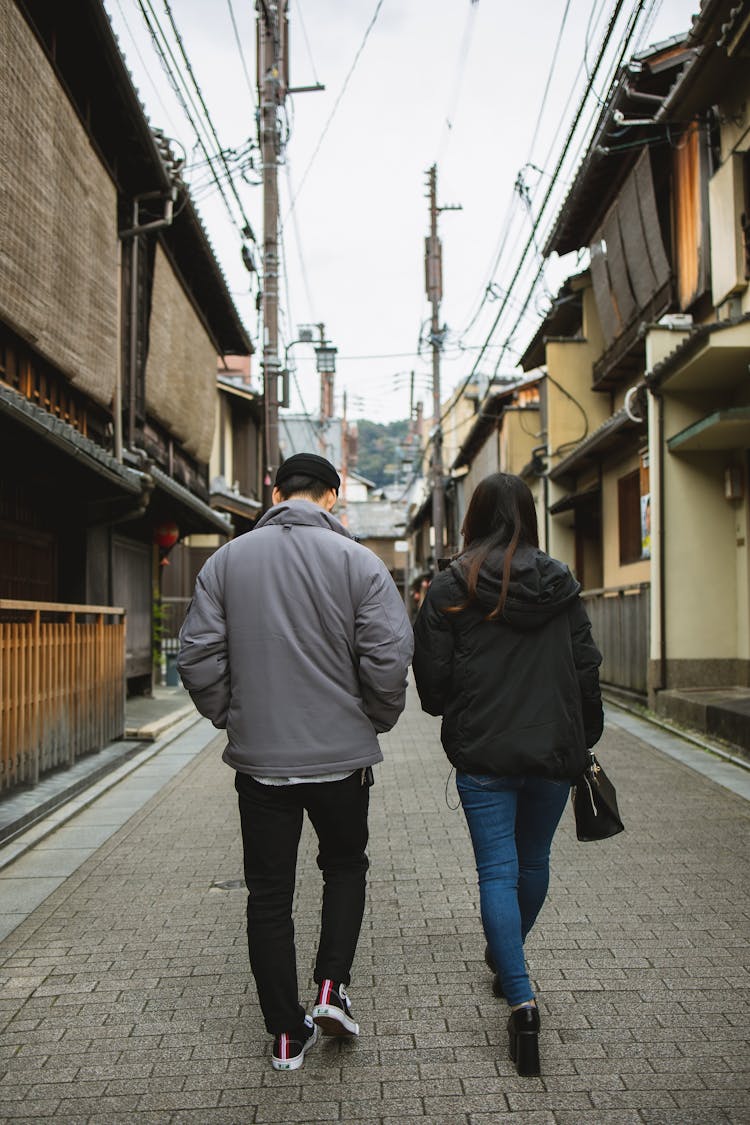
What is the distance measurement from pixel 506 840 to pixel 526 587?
0.90 metres

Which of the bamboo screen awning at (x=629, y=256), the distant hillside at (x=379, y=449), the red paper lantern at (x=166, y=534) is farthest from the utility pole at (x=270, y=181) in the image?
the distant hillside at (x=379, y=449)

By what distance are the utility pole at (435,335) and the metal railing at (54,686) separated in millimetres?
19198

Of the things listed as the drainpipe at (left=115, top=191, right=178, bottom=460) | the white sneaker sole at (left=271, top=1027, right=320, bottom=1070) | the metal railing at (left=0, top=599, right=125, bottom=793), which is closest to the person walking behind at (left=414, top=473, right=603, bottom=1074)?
the white sneaker sole at (left=271, top=1027, right=320, bottom=1070)

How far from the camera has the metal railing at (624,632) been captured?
12955 millimetres

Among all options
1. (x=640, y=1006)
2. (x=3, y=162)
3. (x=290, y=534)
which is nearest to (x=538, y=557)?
(x=290, y=534)

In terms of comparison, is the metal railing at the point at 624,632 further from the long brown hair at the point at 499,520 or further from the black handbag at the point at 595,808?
the long brown hair at the point at 499,520

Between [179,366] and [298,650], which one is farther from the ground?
[179,366]

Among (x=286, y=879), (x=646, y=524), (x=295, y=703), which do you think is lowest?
(x=286, y=879)

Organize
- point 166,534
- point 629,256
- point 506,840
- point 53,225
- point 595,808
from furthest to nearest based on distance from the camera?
1. point 166,534
2. point 629,256
3. point 53,225
4. point 595,808
5. point 506,840

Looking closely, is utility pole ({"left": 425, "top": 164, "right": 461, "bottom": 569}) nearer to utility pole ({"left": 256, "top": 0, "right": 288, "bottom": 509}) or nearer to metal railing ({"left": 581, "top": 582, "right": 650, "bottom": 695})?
utility pole ({"left": 256, "top": 0, "right": 288, "bottom": 509})

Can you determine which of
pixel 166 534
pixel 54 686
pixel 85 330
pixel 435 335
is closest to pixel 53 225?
pixel 85 330

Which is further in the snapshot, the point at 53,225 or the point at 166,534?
the point at 166,534

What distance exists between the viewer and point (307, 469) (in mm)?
3713

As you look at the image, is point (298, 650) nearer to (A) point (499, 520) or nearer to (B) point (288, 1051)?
(A) point (499, 520)
